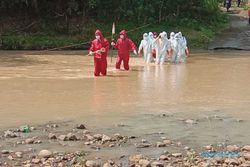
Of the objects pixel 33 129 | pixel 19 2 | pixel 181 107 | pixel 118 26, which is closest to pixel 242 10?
pixel 118 26

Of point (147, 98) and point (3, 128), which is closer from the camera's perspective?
point (3, 128)

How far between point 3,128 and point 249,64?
13.7 m

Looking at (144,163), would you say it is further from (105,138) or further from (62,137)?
(62,137)

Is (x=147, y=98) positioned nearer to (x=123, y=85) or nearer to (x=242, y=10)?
(x=123, y=85)

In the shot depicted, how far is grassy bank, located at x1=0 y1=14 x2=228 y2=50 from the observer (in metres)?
28.4

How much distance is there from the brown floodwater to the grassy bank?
7.21 m

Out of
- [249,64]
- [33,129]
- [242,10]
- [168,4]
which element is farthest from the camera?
[242,10]

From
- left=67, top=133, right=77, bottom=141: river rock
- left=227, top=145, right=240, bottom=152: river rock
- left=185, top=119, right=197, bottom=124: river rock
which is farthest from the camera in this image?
left=185, top=119, right=197, bottom=124: river rock

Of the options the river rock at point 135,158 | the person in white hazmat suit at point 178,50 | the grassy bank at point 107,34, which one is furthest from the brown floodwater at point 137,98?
the grassy bank at point 107,34

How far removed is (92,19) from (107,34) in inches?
92.2

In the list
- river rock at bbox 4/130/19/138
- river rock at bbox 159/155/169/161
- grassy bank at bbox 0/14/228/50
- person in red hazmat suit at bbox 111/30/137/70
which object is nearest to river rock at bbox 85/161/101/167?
river rock at bbox 159/155/169/161

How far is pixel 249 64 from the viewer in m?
21.4

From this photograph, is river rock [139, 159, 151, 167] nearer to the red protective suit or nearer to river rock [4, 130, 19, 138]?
river rock [4, 130, 19, 138]

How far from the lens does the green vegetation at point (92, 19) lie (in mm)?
30031
